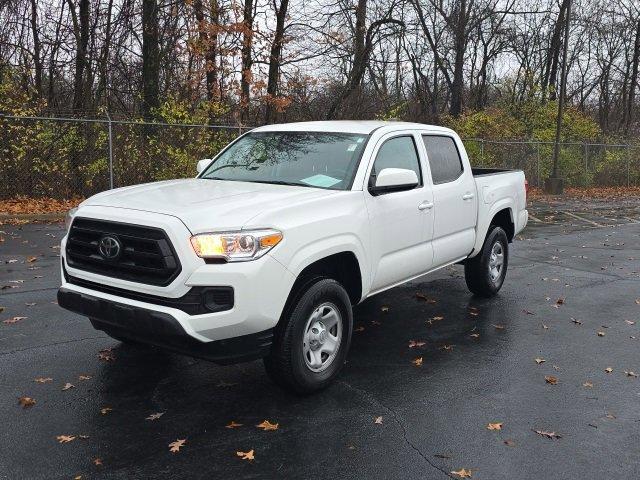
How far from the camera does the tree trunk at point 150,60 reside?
54.7ft

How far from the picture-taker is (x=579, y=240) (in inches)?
480

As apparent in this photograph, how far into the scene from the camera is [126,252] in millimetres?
3877

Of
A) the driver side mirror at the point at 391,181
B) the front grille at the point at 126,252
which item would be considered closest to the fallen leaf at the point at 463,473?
the front grille at the point at 126,252

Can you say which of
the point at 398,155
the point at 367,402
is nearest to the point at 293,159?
the point at 398,155

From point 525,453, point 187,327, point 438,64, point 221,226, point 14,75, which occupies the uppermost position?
point 438,64

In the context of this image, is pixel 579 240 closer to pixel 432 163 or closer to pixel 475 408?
pixel 432 163

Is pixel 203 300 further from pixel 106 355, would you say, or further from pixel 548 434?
pixel 548 434

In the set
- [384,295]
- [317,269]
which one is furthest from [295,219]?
[384,295]

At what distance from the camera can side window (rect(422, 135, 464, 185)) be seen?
6.02 m

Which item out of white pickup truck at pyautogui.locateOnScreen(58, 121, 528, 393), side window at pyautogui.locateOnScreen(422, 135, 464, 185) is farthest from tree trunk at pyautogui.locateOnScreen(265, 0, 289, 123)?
white pickup truck at pyautogui.locateOnScreen(58, 121, 528, 393)

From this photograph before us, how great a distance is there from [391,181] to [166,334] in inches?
81.5

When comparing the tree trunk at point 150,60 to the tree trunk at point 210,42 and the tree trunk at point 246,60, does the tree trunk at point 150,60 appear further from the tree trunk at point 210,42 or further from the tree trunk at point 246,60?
the tree trunk at point 246,60

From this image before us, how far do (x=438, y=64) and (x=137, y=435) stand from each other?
1349 inches

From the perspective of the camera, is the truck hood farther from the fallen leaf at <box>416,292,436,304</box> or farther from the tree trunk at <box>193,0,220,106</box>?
the tree trunk at <box>193,0,220,106</box>
